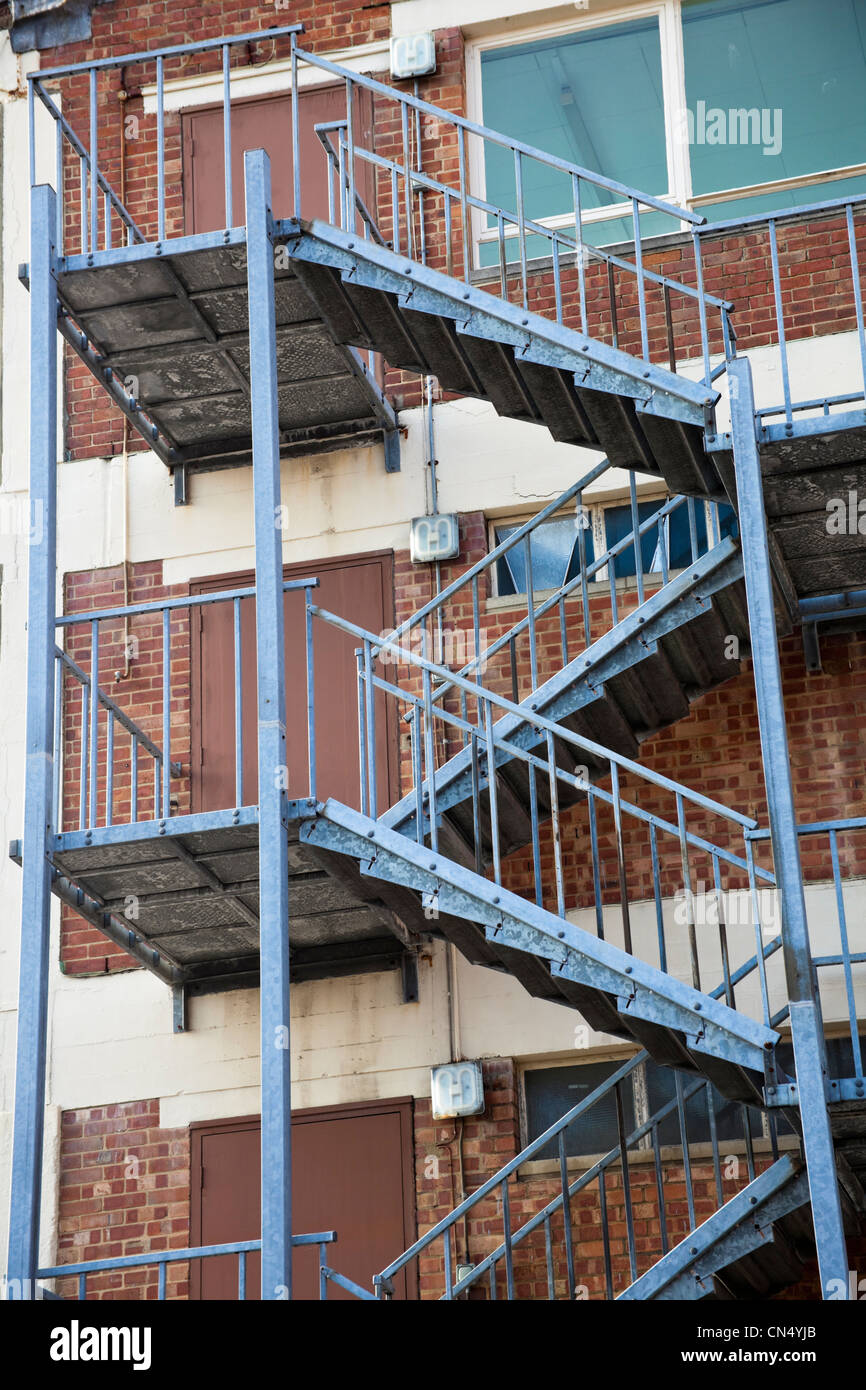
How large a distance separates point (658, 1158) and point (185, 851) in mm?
2860

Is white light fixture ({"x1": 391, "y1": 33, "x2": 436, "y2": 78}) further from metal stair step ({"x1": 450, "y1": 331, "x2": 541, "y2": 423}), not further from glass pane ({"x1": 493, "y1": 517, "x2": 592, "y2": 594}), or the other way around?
metal stair step ({"x1": 450, "y1": 331, "x2": 541, "y2": 423})

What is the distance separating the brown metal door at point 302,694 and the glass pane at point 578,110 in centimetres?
281

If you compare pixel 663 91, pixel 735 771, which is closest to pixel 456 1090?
pixel 735 771

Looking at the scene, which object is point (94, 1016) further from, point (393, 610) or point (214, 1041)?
point (393, 610)

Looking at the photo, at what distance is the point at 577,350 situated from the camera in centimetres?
1062

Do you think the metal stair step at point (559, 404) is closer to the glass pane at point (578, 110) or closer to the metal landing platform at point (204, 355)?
the metal landing platform at point (204, 355)

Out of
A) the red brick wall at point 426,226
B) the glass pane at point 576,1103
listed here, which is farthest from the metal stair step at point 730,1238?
the red brick wall at point 426,226

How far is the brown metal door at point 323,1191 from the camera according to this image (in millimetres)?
11406

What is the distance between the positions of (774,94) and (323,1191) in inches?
291

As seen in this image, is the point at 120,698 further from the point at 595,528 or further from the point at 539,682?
the point at 595,528

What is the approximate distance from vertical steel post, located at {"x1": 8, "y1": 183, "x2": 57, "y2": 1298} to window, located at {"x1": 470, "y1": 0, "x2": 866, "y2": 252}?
347cm

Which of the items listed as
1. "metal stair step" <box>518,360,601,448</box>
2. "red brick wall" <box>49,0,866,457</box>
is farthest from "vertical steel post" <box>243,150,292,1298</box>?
"red brick wall" <box>49,0,866,457</box>

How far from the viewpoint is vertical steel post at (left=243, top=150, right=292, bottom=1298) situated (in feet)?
30.9
